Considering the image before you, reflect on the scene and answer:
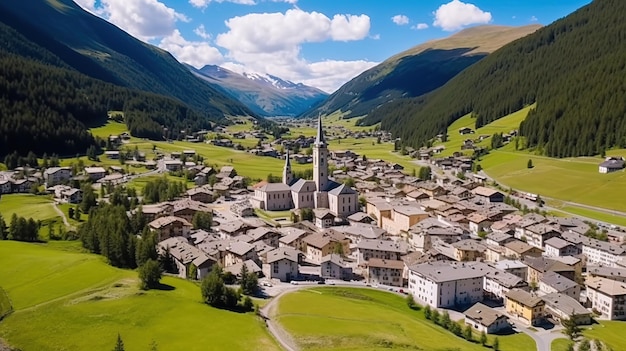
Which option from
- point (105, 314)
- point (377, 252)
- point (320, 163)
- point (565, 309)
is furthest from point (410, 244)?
point (105, 314)

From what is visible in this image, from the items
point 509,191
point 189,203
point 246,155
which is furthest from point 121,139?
point 509,191

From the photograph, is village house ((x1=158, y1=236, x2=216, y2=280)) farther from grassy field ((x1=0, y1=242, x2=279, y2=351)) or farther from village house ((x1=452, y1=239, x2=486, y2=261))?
village house ((x1=452, y1=239, x2=486, y2=261))

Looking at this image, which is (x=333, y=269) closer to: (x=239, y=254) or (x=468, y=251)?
(x=239, y=254)

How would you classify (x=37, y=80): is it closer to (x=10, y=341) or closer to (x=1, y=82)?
(x=1, y=82)

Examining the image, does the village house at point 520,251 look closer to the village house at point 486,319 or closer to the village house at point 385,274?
the village house at point 385,274

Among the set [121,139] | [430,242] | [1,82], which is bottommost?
[430,242]

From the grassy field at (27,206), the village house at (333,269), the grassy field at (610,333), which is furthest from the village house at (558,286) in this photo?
the grassy field at (27,206)

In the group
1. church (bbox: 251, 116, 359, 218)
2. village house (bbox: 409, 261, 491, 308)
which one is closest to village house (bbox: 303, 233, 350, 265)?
village house (bbox: 409, 261, 491, 308)
